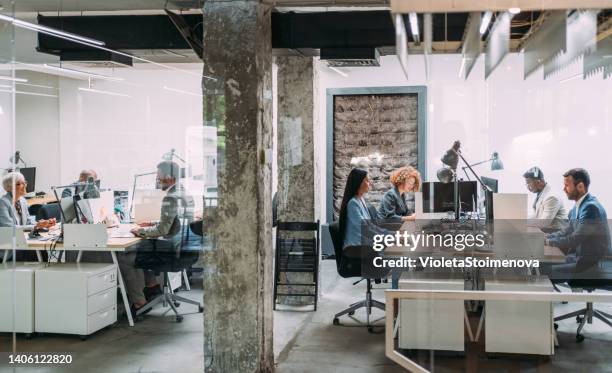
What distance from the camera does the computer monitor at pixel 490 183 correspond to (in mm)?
4883

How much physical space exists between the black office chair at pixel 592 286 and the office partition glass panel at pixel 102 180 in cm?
255

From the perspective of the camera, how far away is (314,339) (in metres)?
5.55

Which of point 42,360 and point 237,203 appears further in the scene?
point 42,360

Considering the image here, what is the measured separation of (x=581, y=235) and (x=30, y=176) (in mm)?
3989

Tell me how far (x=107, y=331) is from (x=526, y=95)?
3777mm

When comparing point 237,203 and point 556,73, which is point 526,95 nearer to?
point 556,73

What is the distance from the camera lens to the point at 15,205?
180 inches

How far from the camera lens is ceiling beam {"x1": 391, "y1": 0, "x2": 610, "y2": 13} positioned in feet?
11.2

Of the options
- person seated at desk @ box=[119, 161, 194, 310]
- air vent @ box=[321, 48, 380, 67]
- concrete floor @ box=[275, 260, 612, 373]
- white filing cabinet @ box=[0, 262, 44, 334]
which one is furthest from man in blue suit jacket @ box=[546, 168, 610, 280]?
white filing cabinet @ box=[0, 262, 44, 334]

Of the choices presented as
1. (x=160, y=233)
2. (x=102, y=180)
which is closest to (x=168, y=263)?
(x=160, y=233)

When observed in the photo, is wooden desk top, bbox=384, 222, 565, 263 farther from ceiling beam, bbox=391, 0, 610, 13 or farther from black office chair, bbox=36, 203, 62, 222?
black office chair, bbox=36, 203, 62, 222

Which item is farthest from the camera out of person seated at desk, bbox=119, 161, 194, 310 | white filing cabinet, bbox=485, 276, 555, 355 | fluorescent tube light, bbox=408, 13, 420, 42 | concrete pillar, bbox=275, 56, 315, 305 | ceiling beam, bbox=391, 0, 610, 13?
concrete pillar, bbox=275, 56, 315, 305

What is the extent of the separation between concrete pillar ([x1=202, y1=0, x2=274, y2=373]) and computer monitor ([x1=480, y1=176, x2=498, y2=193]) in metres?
1.65

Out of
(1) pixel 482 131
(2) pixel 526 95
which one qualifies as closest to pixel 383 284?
(1) pixel 482 131
